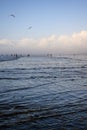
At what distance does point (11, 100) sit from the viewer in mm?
9859

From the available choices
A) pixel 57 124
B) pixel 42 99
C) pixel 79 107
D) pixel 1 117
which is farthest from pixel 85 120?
pixel 42 99

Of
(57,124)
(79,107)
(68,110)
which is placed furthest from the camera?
(79,107)

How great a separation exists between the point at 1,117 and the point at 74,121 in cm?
257

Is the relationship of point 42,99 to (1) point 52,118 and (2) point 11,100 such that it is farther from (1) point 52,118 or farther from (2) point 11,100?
(1) point 52,118

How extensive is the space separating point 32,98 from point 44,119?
11.7 feet

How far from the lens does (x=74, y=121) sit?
681 centimetres

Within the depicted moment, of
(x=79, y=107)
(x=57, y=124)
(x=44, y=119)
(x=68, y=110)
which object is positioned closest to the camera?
(x=57, y=124)

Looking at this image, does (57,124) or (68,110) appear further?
(68,110)

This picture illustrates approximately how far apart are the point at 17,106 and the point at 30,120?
2.05 m

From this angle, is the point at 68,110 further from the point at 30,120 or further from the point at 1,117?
the point at 1,117

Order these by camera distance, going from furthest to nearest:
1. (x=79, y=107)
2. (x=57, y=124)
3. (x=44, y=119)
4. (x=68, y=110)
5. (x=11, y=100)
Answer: (x=11, y=100) < (x=79, y=107) < (x=68, y=110) < (x=44, y=119) < (x=57, y=124)

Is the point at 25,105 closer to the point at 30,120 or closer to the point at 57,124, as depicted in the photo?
the point at 30,120

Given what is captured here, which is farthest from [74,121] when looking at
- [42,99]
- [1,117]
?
[42,99]

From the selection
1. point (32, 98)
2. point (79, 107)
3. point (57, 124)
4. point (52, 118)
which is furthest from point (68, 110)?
point (32, 98)
